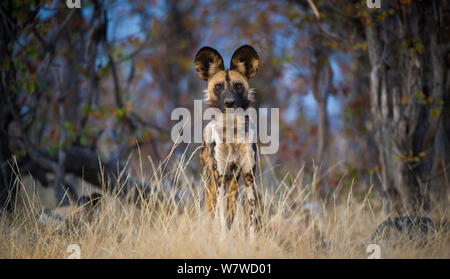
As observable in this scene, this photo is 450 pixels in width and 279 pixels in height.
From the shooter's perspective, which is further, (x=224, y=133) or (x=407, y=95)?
(x=407, y=95)

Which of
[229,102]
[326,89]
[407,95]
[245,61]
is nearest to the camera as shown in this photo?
[229,102]

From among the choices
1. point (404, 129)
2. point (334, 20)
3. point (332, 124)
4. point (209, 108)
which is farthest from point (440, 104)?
point (332, 124)

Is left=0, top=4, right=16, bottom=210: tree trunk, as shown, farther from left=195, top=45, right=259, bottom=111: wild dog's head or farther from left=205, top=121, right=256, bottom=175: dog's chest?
left=205, top=121, right=256, bottom=175: dog's chest

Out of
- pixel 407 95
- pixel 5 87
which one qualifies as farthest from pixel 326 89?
pixel 5 87

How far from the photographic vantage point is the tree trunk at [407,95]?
19.4 feet

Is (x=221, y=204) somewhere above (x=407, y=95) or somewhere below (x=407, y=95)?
below

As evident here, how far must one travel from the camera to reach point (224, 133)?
389cm

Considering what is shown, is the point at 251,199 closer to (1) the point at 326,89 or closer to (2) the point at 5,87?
(2) the point at 5,87

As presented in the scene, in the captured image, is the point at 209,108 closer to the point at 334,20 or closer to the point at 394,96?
the point at 394,96

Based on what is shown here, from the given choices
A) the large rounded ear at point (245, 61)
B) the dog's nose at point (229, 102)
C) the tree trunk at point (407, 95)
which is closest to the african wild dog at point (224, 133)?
the large rounded ear at point (245, 61)

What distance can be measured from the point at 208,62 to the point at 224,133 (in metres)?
0.74

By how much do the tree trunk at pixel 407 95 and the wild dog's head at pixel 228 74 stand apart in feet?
9.56
